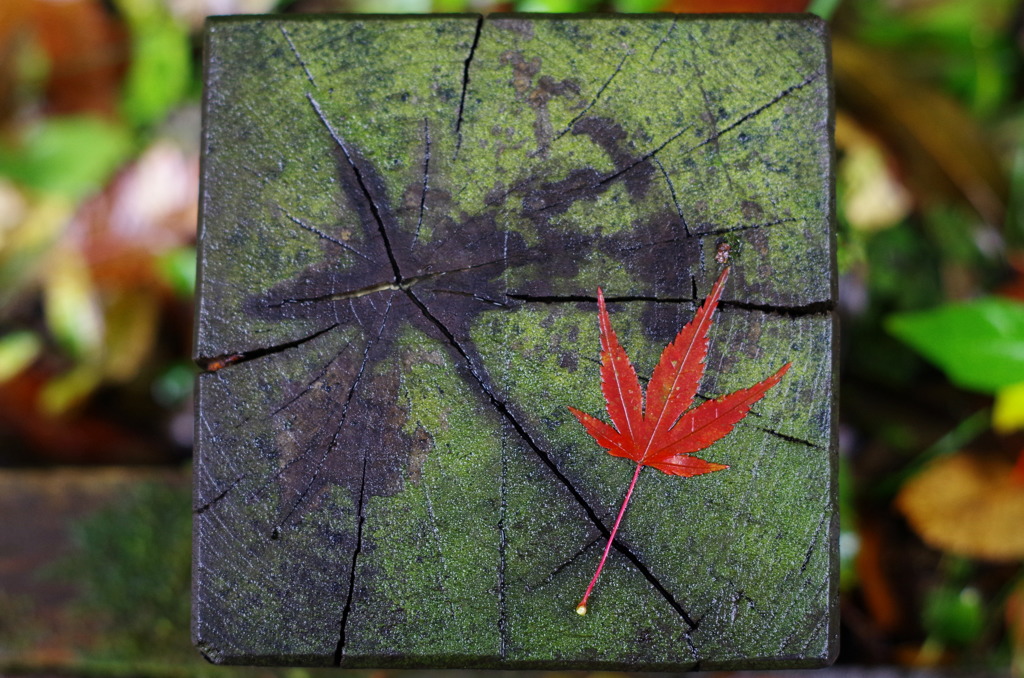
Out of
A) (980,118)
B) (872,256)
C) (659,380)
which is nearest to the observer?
(659,380)

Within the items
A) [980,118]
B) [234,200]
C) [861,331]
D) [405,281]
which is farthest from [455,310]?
[980,118]

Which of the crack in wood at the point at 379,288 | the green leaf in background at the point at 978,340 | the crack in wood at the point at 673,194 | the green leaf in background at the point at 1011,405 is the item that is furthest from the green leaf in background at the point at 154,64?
the green leaf in background at the point at 1011,405

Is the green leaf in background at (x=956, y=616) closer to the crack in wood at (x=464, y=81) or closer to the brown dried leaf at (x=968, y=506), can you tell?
the brown dried leaf at (x=968, y=506)

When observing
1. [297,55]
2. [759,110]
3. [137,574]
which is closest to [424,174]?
[297,55]

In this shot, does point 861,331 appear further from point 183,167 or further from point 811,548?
point 183,167

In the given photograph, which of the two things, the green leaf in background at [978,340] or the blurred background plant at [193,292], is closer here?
the green leaf in background at [978,340]

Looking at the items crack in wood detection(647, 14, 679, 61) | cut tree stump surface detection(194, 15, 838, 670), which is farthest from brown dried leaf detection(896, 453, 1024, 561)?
crack in wood detection(647, 14, 679, 61)

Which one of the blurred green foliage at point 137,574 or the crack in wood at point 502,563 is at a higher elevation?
the crack in wood at point 502,563
